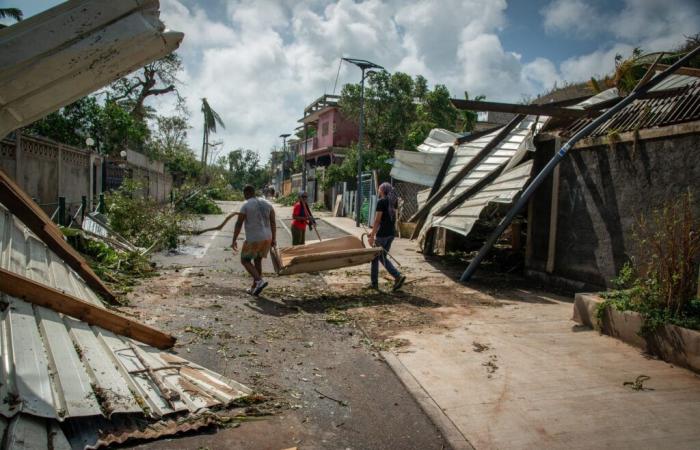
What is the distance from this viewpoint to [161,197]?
96.4ft

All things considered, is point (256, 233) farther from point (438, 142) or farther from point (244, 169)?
point (244, 169)

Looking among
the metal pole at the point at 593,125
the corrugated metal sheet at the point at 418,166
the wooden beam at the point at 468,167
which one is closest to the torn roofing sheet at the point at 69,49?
the metal pole at the point at 593,125

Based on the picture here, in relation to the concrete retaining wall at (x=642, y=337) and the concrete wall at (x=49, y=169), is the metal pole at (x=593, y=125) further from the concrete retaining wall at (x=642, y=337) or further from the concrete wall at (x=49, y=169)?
the concrete wall at (x=49, y=169)

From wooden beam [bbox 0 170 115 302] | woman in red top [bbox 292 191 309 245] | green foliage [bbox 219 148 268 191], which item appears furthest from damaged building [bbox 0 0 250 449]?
green foliage [bbox 219 148 268 191]

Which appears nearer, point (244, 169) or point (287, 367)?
point (287, 367)

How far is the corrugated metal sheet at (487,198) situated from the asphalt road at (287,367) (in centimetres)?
299

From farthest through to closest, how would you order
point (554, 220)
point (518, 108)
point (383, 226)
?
point (554, 220), point (383, 226), point (518, 108)

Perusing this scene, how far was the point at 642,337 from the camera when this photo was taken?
16.1ft

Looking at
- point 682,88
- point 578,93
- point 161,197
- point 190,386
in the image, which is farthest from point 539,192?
point 161,197

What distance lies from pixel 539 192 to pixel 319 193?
28707 millimetres

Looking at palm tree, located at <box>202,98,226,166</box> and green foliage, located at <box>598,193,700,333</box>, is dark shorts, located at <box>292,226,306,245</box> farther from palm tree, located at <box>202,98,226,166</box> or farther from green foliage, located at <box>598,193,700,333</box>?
palm tree, located at <box>202,98,226,166</box>

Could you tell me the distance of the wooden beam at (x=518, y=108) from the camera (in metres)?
7.29

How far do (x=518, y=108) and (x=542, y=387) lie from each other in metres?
4.82

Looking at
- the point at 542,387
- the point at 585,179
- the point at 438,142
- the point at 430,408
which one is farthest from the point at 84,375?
the point at 438,142
